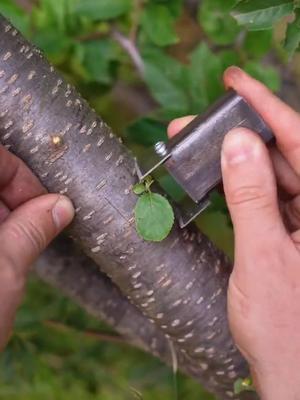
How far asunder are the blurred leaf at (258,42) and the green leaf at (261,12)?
1.08ft

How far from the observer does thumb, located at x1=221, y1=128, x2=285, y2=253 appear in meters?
0.69

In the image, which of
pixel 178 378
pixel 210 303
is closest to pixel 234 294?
pixel 210 303

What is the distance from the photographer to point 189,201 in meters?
0.79

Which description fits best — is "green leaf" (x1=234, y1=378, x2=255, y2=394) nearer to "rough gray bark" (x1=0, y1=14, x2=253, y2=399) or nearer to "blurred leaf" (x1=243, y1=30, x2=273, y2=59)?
"rough gray bark" (x1=0, y1=14, x2=253, y2=399)

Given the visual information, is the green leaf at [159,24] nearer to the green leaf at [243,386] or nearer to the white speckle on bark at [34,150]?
the white speckle on bark at [34,150]

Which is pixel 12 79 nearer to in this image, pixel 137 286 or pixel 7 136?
pixel 7 136

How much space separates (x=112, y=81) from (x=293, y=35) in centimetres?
48

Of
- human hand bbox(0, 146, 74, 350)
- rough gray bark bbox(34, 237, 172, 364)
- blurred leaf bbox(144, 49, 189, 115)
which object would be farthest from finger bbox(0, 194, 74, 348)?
blurred leaf bbox(144, 49, 189, 115)

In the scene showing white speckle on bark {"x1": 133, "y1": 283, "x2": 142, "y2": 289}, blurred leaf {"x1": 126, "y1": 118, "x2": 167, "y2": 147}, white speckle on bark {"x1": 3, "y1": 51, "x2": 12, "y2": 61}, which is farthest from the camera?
blurred leaf {"x1": 126, "y1": 118, "x2": 167, "y2": 147}

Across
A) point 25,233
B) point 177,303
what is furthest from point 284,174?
point 25,233

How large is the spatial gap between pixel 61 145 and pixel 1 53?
4.1 inches

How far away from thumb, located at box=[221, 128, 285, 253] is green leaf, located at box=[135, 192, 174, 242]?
6cm

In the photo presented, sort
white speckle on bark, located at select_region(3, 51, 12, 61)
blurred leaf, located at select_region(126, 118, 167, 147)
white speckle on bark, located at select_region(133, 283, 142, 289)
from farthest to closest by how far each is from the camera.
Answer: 1. blurred leaf, located at select_region(126, 118, 167, 147)
2. white speckle on bark, located at select_region(133, 283, 142, 289)
3. white speckle on bark, located at select_region(3, 51, 12, 61)

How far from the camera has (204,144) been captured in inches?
28.3
